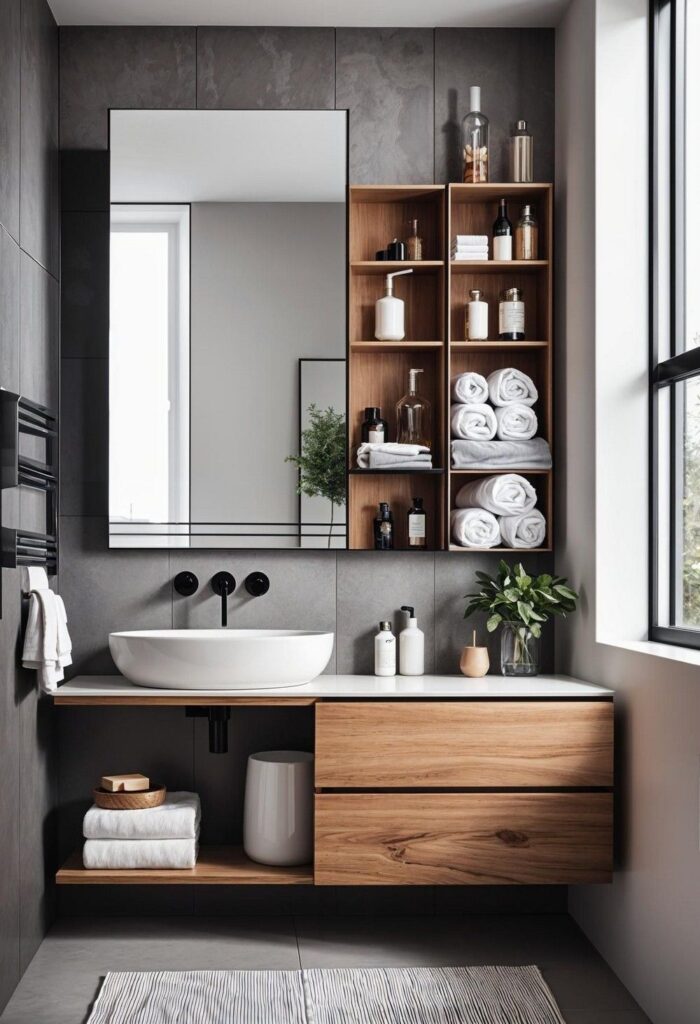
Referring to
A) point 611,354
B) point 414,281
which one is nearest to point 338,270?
A: point 414,281

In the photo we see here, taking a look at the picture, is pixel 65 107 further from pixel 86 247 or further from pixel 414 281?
pixel 414 281

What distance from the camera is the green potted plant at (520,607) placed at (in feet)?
9.86

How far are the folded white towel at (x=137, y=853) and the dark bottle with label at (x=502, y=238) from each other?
6.35ft

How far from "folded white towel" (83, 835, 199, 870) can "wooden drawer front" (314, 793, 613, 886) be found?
0.39m

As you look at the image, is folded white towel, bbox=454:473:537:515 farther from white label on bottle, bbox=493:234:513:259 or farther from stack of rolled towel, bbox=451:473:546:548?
white label on bottle, bbox=493:234:513:259

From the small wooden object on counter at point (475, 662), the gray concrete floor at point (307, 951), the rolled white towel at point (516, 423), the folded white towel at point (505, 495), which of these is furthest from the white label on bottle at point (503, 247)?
the gray concrete floor at point (307, 951)

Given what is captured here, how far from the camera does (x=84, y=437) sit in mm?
3217

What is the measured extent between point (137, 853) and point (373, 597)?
1014 millimetres

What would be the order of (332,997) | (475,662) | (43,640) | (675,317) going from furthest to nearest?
(475,662) < (675,317) < (43,640) < (332,997)

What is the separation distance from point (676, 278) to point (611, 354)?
0.26 metres

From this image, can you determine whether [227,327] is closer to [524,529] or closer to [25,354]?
[25,354]

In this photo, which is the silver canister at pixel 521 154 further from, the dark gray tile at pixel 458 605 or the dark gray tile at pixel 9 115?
the dark gray tile at pixel 9 115

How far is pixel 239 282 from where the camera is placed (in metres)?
3.21

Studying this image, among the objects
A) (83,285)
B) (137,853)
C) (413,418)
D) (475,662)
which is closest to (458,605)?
(475,662)
